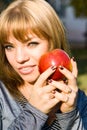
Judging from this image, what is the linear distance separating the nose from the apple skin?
10 centimetres

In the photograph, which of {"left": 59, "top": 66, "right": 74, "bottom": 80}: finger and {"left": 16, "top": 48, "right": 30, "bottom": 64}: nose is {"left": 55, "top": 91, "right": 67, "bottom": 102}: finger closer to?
{"left": 59, "top": 66, "right": 74, "bottom": 80}: finger

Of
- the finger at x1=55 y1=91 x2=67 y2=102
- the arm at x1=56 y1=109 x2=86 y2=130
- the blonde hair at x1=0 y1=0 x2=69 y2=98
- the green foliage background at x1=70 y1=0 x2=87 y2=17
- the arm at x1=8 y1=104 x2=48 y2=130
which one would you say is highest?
the blonde hair at x1=0 y1=0 x2=69 y2=98

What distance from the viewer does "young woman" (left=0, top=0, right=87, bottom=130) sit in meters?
2.53

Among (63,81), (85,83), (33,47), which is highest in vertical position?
(33,47)

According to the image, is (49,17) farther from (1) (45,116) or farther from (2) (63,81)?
(1) (45,116)

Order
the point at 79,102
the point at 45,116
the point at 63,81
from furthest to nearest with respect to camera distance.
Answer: the point at 79,102, the point at 63,81, the point at 45,116

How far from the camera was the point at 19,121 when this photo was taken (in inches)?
99.9

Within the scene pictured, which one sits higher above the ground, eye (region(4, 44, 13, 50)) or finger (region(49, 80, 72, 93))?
eye (region(4, 44, 13, 50))

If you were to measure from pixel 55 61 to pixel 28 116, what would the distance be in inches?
16.4

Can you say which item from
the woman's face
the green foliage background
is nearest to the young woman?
the woman's face

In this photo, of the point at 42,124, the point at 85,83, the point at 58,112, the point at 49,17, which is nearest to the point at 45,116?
the point at 42,124

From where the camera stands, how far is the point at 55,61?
2.73 m

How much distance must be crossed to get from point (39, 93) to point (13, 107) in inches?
12.1

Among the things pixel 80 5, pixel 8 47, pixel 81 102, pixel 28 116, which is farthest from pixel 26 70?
pixel 80 5
